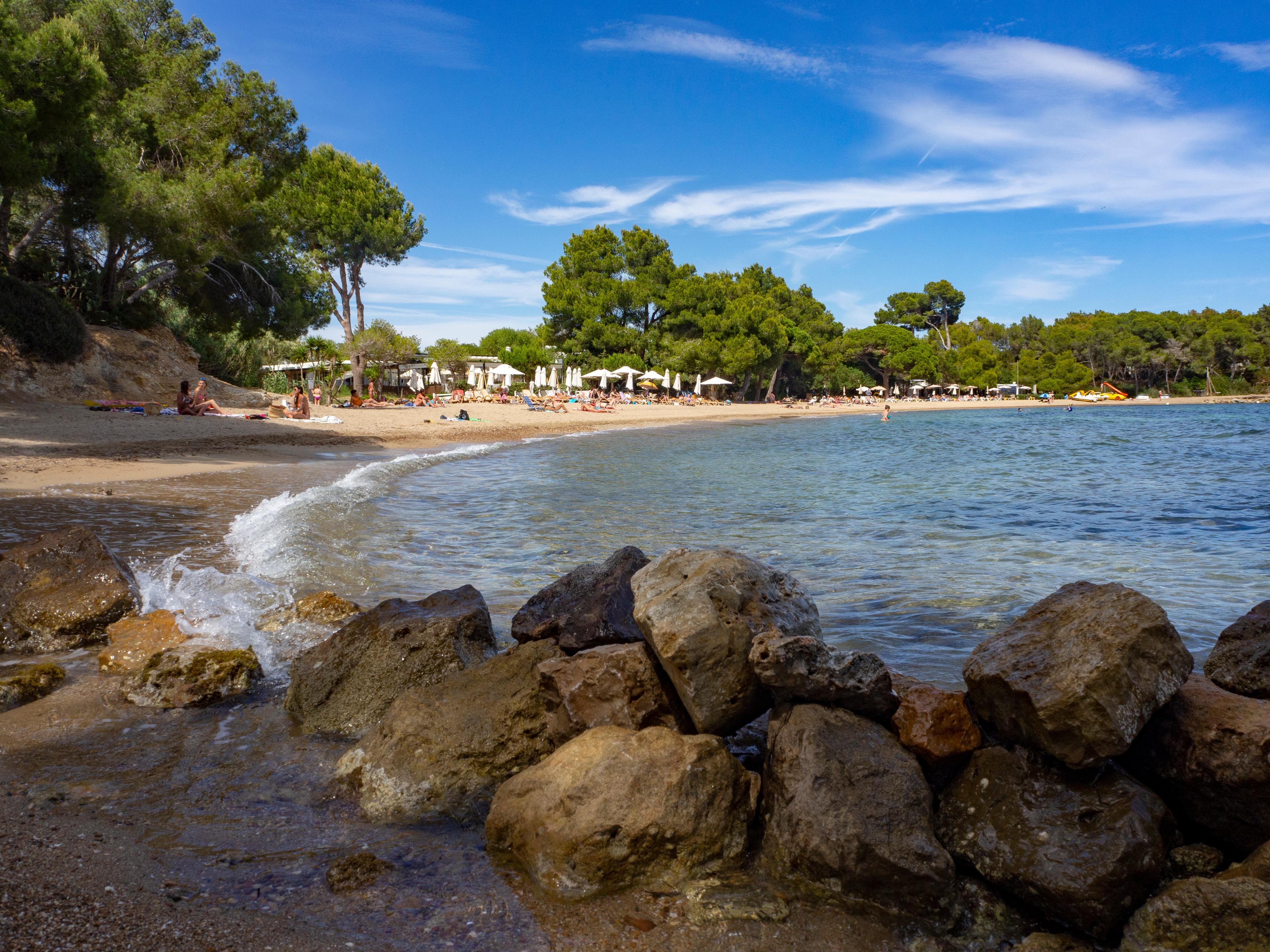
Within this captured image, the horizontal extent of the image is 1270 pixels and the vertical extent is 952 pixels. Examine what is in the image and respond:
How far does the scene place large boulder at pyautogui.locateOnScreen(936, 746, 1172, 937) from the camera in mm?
2980

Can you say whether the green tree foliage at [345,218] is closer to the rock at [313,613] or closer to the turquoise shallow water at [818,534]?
the turquoise shallow water at [818,534]

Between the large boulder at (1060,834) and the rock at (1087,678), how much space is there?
15 cm

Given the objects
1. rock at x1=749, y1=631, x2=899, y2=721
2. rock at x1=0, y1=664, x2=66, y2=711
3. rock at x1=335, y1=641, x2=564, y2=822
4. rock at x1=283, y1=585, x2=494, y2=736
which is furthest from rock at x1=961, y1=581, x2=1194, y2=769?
rock at x1=0, y1=664, x2=66, y2=711

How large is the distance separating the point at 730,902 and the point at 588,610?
81.5 inches

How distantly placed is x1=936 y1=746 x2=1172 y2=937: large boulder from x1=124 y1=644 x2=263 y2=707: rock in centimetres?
418

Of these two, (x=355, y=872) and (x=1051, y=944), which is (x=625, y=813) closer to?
(x=355, y=872)

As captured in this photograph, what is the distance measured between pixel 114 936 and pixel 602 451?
2417 centimetres

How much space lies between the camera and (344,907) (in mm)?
2992

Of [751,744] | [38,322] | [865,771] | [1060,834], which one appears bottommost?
[751,744]

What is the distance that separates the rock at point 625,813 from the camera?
3221 mm

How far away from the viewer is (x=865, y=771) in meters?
3.39

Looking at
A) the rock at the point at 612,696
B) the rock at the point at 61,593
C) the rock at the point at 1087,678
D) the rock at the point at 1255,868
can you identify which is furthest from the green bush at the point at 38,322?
the rock at the point at 1255,868

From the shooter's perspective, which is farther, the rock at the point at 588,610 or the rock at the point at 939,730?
the rock at the point at 588,610

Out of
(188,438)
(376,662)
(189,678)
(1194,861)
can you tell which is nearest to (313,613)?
(189,678)
